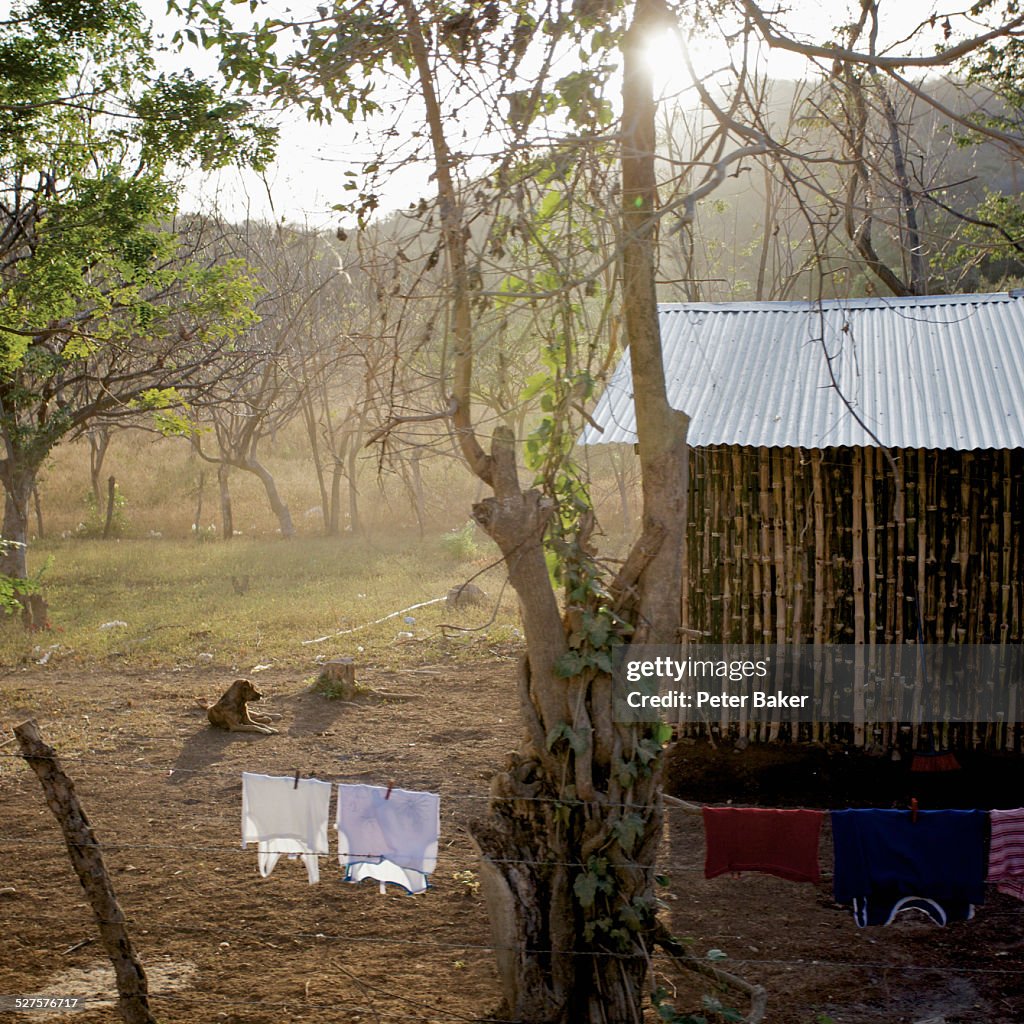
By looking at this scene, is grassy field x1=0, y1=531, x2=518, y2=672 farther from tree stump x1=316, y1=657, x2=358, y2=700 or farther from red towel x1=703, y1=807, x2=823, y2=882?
red towel x1=703, y1=807, x2=823, y2=882

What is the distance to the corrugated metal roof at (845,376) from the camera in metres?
5.70

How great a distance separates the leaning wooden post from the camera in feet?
10.5

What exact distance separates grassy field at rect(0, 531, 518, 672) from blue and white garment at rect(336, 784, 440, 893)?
3531 millimetres

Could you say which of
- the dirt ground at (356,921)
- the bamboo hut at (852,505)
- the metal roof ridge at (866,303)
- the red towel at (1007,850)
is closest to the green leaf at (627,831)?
the dirt ground at (356,921)

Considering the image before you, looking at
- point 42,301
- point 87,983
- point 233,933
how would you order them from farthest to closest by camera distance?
point 42,301 < point 233,933 < point 87,983

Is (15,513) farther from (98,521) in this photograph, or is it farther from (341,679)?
(98,521)

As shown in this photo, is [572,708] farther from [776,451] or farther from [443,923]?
[776,451]

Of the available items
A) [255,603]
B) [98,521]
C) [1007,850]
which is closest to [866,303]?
[1007,850]

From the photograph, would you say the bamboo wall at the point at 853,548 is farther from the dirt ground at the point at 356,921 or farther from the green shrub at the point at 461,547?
the green shrub at the point at 461,547

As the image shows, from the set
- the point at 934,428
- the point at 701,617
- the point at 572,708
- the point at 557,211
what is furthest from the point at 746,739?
the point at 557,211

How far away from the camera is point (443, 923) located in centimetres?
463

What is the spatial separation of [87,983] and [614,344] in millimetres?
3191

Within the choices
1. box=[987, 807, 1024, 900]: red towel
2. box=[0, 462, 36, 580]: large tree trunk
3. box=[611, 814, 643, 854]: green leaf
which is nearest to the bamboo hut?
box=[987, 807, 1024, 900]: red towel

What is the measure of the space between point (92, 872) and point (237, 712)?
4.62 metres
